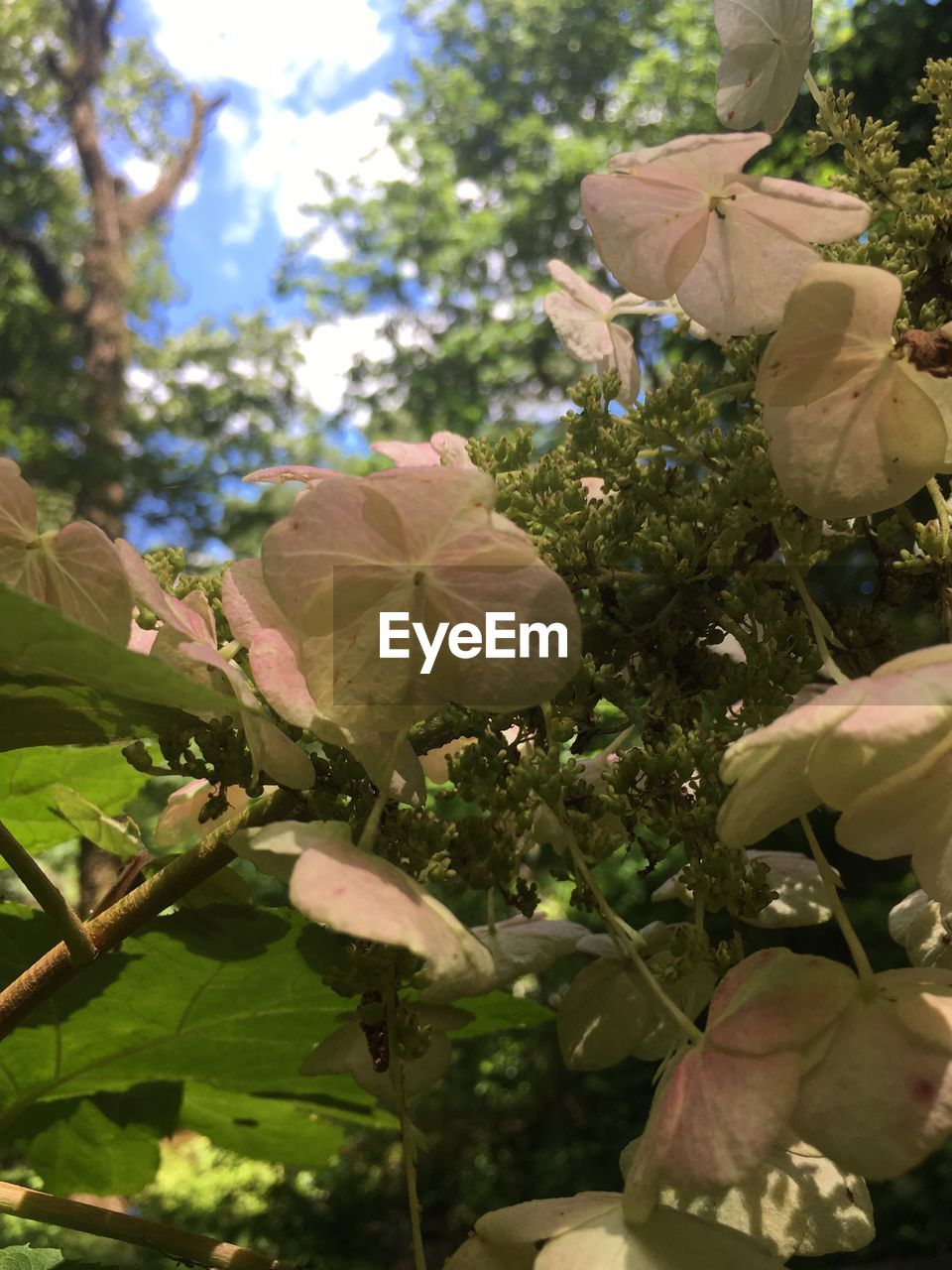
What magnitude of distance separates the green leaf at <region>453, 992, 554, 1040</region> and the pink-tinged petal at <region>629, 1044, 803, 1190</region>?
0.24 m

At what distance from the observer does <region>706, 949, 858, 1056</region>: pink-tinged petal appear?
291 mm

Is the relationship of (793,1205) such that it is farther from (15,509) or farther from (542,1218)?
(15,509)

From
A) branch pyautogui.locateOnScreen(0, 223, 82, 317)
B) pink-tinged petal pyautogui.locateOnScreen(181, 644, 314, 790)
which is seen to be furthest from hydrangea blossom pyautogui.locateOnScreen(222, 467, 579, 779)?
branch pyautogui.locateOnScreen(0, 223, 82, 317)

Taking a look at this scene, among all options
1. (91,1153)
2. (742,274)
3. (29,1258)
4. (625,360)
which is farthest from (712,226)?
(91,1153)

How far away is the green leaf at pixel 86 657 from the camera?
0.26 metres

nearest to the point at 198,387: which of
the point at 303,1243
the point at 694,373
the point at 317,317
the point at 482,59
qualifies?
the point at 317,317

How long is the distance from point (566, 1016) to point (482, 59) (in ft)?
34.3

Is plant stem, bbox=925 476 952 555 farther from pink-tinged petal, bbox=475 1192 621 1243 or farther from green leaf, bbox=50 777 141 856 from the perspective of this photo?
green leaf, bbox=50 777 141 856

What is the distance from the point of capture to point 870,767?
0.27 metres

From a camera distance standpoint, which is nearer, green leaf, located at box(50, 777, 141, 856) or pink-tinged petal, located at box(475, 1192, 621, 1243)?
pink-tinged petal, located at box(475, 1192, 621, 1243)

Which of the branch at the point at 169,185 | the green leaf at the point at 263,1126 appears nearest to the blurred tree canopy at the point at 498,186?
the branch at the point at 169,185

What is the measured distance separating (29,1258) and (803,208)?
1.66ft

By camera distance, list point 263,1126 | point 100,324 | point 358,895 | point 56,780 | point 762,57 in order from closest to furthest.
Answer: point 358,895 < point 762,57 < point 56,780 < point 263,1126 < point 100,324

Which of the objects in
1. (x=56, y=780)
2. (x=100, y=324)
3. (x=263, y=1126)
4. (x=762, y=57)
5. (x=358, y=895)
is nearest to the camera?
(x=358, y=895)
